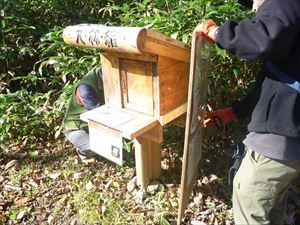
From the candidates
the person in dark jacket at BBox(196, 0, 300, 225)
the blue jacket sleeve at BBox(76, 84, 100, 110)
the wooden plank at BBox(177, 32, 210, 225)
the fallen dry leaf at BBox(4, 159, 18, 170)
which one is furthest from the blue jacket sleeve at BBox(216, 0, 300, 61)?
the fallen dry leaf at BBox(4, 159, 18, 170)

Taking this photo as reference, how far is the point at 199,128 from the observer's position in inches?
100

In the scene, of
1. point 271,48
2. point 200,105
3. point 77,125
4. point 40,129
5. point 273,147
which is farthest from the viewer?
point 40,129

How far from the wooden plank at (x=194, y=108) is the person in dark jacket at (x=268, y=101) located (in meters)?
0.16

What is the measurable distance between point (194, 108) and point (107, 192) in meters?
1.48

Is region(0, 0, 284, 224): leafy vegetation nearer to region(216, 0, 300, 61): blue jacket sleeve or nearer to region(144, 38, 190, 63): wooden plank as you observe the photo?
region(144, 38, 190, 63): wooden plank

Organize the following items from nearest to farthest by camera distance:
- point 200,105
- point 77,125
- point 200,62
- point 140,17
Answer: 1. point 200,62
2. point 200,105
3. point 140,17
4. point 77,125

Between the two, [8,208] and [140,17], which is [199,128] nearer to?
[140,17]

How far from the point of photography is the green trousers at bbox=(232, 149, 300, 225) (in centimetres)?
207

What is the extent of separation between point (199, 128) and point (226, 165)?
102 centimetres

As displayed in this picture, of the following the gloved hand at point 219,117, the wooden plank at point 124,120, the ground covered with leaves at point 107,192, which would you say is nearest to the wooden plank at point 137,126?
the wooden plank at point 124,120

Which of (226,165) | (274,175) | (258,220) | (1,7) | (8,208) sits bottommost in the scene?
(8,208)

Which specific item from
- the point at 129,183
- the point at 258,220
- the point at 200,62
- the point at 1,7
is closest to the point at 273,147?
the point at 258,220

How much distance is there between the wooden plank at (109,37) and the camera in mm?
1990

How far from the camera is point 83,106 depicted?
364cm
